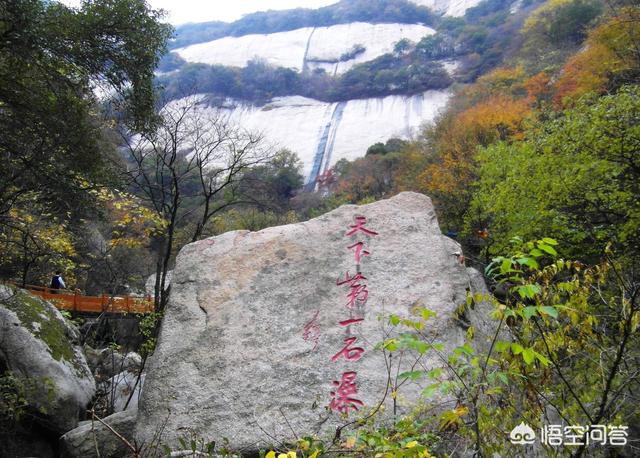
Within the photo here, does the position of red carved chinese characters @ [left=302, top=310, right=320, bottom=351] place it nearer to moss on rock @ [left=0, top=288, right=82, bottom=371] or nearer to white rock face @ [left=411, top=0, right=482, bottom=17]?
moss on rock @ [left=0, top=288, right=82, bottom=371]

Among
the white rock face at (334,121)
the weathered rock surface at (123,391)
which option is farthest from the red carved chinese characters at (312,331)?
the white rock face at (334,121)

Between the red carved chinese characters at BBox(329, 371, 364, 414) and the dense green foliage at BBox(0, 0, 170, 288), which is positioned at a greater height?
the dense green foliage at BBox(0, 0, 170, 288)

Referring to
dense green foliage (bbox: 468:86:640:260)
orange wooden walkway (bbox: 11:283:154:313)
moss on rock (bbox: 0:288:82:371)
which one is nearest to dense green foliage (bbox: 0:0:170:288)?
moss on rock (bbox: 0:288:82:371)

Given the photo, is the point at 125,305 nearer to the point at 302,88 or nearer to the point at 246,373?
the point at 246,373

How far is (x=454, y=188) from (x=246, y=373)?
11.8 meters

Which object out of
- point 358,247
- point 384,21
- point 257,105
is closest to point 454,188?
point 358,247

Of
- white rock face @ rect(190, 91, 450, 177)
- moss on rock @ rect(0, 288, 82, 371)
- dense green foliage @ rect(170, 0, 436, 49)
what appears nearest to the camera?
moss on rock @ rect(0, 288, 82, 371)

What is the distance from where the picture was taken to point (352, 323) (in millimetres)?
3561

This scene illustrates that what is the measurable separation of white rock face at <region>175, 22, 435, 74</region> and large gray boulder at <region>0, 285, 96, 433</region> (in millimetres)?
43298

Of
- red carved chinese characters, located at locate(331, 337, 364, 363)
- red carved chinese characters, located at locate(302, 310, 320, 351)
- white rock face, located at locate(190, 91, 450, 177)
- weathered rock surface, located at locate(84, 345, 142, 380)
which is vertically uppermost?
red carved chinese characters, located at locate(302, 310, 320, 351)

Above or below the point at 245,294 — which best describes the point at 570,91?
below

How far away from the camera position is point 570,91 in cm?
1549

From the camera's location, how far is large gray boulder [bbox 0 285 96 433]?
4.19m

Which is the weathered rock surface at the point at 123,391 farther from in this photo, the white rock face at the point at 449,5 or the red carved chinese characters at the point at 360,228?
the white rock face at the point at 449,5
